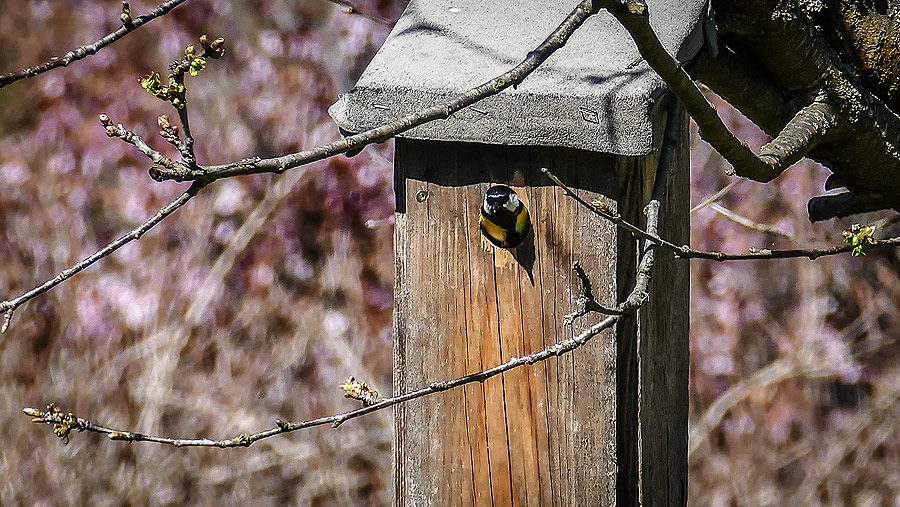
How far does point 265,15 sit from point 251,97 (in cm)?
40

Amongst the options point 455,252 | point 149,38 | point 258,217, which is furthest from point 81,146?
point 455,252

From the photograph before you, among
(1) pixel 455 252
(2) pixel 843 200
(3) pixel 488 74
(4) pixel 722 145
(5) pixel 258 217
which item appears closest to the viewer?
(4) pixel 722 145

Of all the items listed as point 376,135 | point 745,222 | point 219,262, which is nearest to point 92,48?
point 376,135

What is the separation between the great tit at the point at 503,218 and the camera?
170cm

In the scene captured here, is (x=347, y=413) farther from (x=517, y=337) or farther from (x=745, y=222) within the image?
(x=745, y=222)

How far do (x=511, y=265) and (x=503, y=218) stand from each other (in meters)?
0.10

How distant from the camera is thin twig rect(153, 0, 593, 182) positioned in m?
1.10

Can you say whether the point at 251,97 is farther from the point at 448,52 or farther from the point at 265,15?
the point at 448,52

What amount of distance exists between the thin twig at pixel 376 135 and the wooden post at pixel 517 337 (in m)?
0.48

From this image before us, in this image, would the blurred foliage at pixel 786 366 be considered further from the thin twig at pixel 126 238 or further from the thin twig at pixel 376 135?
the thin twig at pixel 126 238

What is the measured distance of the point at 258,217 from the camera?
15.5 feet

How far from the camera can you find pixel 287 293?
188 inches

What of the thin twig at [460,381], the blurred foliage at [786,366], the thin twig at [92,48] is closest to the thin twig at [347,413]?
the thin twig at [460,381]

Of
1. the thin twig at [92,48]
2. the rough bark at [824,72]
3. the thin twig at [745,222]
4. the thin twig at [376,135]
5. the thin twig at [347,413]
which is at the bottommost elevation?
the thin twig at [347,413]
